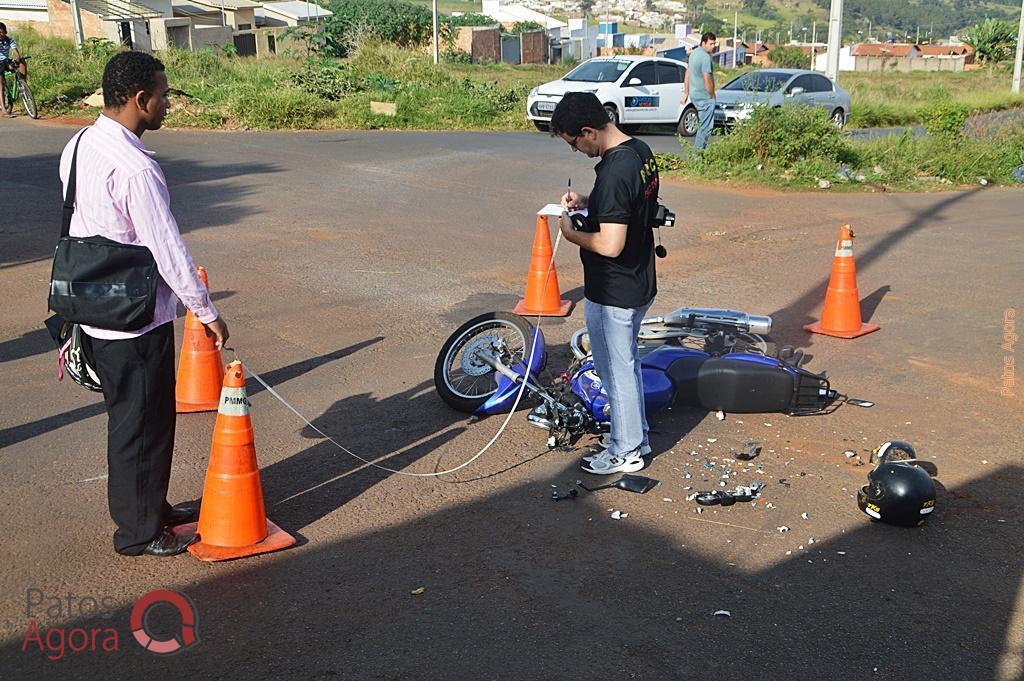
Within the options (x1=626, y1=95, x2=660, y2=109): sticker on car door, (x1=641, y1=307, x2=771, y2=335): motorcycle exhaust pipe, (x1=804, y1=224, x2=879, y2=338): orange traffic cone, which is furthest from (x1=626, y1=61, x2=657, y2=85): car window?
(x1=641, y1=307, x2=771, y2=335): motorcycle exhaust pipe

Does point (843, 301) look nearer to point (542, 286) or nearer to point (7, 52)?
point (542, 286)

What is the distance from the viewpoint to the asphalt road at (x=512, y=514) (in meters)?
3.91

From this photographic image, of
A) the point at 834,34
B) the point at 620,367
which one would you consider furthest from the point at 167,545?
the point at 834,34

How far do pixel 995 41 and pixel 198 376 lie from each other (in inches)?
2931

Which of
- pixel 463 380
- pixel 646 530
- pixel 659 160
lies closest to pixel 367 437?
pixel 463 380

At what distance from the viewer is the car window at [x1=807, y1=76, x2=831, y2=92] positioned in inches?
914

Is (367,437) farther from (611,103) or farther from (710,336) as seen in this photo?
(611,103)

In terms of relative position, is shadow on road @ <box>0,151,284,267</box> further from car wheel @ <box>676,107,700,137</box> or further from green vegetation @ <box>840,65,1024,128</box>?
green vegetation @ <box>840,65,1024,128</box>

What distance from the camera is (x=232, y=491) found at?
459cm

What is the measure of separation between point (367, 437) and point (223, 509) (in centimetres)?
159

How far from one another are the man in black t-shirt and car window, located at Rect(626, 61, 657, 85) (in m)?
18.2

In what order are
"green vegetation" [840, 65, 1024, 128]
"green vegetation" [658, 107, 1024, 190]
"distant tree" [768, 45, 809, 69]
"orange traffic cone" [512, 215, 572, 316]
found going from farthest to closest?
1. "distant tree" [768, 45, 809, 69]
2. "green vegetation" [840, 65, 1024, 128]
3. "green vegetation" [658, 107, 1024, 190]
4. "orange traffic cone" [512, 215, 572, 316]

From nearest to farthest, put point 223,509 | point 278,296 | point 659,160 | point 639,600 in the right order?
point 639,600 < point 223,509 < point 278,296 < point 659,160

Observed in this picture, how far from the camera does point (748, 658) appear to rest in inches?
152
